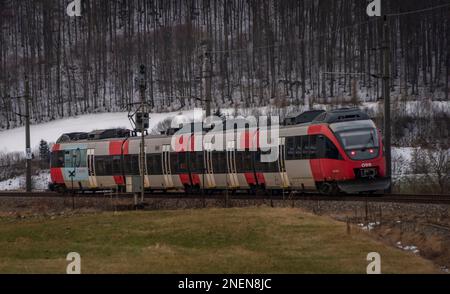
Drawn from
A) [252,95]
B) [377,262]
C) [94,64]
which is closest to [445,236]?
[377,262]

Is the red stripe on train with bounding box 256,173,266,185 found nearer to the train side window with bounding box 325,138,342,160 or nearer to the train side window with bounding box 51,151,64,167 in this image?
the train side window with bounding box 325,138,342,160

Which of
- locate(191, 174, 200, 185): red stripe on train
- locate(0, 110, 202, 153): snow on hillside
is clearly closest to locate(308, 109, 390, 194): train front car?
locate(191, 174, 200, 185): red stripe on train

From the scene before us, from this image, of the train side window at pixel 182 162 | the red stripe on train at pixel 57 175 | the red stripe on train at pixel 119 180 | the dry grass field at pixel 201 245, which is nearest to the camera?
the dry grass field at pixel 201 245

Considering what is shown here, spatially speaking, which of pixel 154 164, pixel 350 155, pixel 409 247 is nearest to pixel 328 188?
pixel 350 155

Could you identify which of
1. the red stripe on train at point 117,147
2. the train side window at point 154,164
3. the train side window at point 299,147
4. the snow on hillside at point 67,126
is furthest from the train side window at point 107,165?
the snow on hillside at point 67,126

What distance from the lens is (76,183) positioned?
1784 inches

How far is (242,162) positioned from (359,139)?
7154 millimetres

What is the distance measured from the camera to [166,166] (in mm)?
39062

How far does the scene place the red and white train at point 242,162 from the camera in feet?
94.7

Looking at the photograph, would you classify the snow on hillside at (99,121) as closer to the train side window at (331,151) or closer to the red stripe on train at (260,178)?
the red stripe on train at (260,178)

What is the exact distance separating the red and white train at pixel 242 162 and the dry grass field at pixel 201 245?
171 inches

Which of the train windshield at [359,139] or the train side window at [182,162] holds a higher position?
the train windshield at [359,139]

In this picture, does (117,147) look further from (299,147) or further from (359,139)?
(359,139)

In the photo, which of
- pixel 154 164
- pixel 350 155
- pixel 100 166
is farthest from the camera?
pixel 100 166
